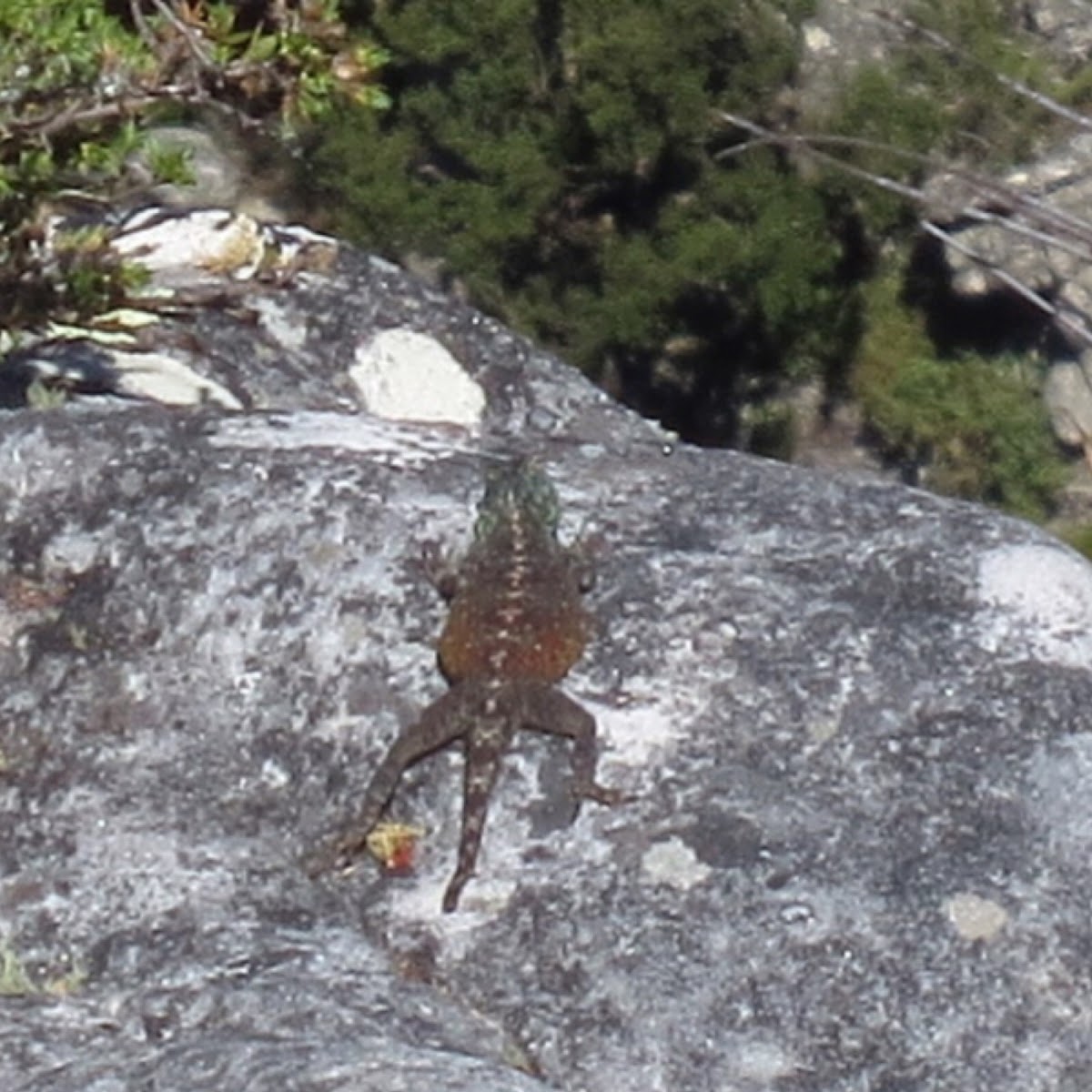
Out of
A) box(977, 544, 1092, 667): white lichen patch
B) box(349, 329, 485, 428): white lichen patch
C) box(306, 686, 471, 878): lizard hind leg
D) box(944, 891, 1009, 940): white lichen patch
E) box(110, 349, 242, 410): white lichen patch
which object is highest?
box(977, 544, 1092, 667): white lichen patch

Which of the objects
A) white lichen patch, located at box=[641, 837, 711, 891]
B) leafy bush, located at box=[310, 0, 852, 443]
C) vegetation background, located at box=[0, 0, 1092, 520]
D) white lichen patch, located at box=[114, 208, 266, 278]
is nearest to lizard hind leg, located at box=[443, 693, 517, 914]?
white lichen patch, located at box=[641, 837, 711, 891]

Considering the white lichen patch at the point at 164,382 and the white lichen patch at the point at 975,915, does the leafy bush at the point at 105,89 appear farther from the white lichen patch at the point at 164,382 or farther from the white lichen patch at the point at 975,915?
the white lichen patch at the point at 975,915

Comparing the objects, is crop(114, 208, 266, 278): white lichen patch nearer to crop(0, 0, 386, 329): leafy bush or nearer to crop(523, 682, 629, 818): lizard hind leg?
crop(0, 0, 386, 329): leafy bush

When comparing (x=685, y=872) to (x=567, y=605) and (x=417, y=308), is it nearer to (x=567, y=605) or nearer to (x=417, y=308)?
(x=567, y=605)

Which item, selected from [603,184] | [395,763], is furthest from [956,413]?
[395,763]

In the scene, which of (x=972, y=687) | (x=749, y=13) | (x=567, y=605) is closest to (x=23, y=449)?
(x=567, y=605)

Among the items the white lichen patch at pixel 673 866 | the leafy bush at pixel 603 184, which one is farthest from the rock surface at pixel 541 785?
the leafy bush at pixel 603 184
